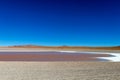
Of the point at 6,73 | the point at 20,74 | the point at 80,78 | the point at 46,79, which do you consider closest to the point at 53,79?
the point at 46,79

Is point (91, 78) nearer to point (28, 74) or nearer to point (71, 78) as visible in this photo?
point (71, 78)

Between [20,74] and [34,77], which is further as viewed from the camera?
[20,74]

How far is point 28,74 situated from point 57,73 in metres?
1.38

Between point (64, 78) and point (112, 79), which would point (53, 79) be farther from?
point (112, 79)

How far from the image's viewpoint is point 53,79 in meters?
10.0

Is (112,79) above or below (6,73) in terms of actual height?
below

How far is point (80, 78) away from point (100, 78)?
873mm

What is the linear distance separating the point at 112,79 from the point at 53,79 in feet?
8.16

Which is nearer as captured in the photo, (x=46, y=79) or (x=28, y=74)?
(x=46, y=79)

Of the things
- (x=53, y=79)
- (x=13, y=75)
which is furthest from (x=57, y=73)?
(x=13, y=75)

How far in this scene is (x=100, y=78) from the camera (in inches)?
407

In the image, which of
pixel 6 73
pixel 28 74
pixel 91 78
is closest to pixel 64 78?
pixel 91 78

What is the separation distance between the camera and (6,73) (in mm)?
11242

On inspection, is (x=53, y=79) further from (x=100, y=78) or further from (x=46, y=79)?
(x=100, y=78)
